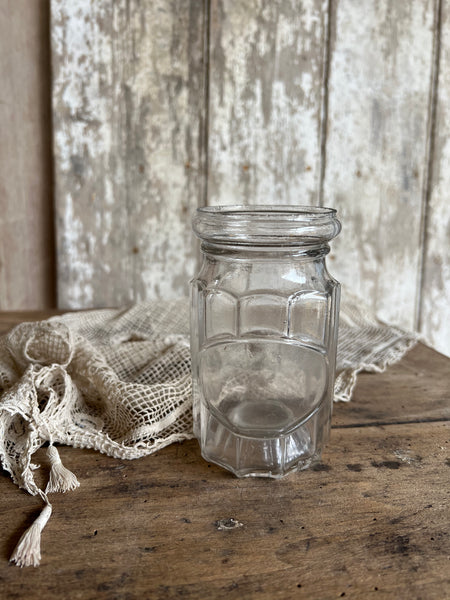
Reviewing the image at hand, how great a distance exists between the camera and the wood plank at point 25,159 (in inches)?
40.3

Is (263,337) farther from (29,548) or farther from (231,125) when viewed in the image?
(231,125)

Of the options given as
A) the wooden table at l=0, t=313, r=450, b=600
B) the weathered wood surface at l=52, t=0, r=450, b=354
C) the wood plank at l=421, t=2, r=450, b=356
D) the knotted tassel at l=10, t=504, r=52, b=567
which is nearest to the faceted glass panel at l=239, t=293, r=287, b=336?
the wooden table at l=0, t=313, r=450, b=600

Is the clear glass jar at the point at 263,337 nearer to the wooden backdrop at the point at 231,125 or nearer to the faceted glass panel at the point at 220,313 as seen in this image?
the faceted glass panel at the point at 220,313

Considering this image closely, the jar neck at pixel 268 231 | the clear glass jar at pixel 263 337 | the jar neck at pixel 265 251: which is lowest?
the clear glass jar at pixel 263 337

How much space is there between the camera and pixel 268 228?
0.45 metres

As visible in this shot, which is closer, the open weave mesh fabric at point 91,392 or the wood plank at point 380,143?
the open weave mesh fabric at point 91,392

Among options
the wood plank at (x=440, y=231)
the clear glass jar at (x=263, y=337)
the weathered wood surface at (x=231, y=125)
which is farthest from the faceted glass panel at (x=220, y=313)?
the wood plank at (x=440, y=231)

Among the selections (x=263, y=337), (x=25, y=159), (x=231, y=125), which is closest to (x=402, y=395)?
(x=263, y=337)

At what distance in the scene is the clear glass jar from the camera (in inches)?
18.5

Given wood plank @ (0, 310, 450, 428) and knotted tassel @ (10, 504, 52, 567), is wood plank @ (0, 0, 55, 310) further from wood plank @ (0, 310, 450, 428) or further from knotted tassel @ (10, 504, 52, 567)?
knotted tassel @ (10, 504, 52, 567)

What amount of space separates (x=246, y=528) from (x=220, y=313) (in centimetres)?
18

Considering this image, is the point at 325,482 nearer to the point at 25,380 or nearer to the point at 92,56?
the point at 25,380

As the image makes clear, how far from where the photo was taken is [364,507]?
1.42ft

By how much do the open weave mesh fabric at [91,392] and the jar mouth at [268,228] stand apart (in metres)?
0.17
